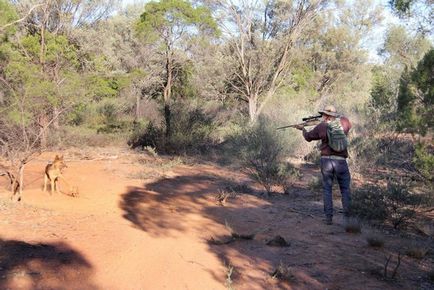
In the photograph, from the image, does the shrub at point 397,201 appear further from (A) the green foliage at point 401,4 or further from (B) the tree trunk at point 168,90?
(B) the tree trunk at point 168,90

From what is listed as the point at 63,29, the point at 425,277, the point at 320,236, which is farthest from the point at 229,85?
the point at 425,277

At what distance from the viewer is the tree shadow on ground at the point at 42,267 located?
4.82 meters

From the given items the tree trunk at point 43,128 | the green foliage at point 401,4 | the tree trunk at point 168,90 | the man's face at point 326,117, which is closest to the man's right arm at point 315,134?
the man's face at point 326,117

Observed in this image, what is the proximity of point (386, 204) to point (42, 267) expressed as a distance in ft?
18.0

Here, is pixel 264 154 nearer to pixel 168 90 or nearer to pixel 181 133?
pixel 181 133

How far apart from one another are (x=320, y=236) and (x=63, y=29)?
15776 mm

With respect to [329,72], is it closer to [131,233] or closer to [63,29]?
[63,29]

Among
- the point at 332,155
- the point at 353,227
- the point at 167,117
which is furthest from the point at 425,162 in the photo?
the point at 167,117

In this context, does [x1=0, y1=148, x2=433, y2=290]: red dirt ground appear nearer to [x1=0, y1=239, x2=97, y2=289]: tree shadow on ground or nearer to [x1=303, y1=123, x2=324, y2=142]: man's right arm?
[x1=0, y1=239, x2=97, y2=289]: tree shadow on ground

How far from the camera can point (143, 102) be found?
917 inches

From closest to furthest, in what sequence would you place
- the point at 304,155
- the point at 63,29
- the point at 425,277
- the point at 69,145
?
1. the point at 425,277
2. the point at 304,155
3. the point at 69,145
4. the point at 63,29

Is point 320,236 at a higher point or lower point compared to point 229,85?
lower

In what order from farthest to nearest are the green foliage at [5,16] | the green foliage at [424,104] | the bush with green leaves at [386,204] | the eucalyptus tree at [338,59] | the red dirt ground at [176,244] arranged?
the eucalyptus tree at [338,59] → the green foliage at [5,16] → the bush with green leaves at [386,204] → the green foliage at [424,104] → the red dirt ground at [176,244]

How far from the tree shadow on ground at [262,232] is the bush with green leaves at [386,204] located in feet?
2.11
